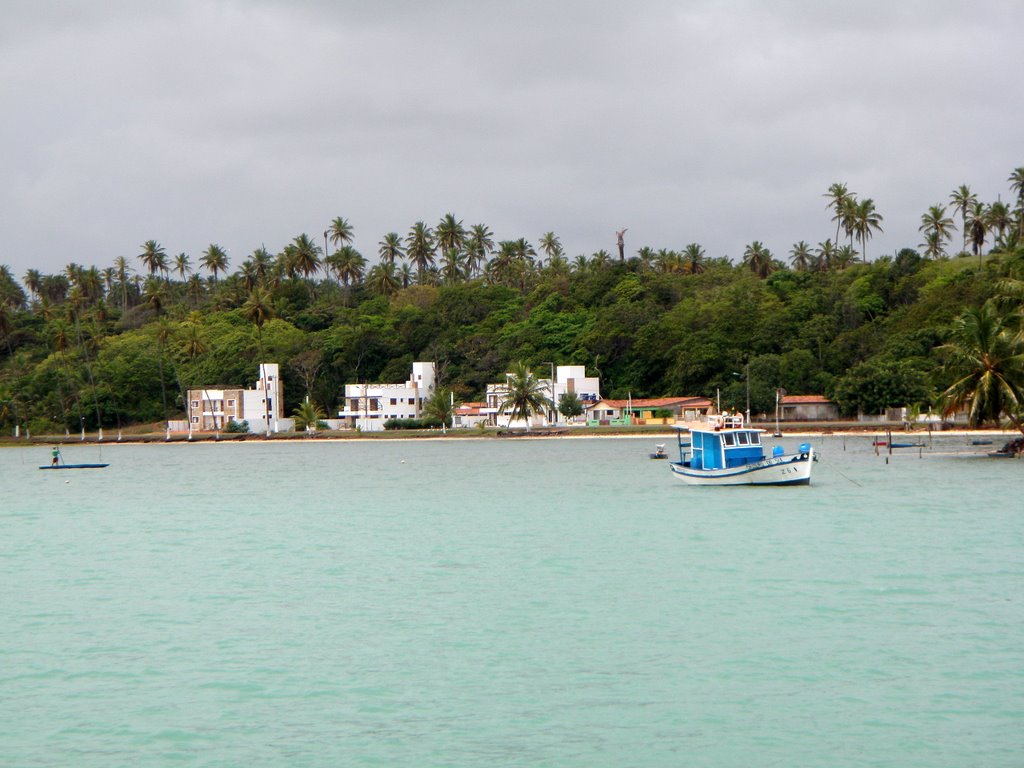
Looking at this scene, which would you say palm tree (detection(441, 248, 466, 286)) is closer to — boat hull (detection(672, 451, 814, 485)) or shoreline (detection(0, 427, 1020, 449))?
shoreline (detection(0, 427, 1020, 449))

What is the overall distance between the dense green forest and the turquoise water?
61199mm

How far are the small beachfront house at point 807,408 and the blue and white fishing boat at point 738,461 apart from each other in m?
57.7

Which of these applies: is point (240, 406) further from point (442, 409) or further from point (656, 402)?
point (656, 402)

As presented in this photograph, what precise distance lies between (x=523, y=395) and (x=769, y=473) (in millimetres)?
64991

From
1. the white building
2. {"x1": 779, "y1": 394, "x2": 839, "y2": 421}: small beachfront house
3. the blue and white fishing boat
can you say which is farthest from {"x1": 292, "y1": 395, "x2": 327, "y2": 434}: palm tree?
the blue and white fishing boat

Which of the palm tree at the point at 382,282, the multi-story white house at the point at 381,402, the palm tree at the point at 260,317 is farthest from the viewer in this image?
the palm tree at the point at 382,282

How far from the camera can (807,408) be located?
111625 millimetres

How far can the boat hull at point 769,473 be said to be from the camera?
52406mm

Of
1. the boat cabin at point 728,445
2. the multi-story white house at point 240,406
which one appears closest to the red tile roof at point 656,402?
the multi-story white house at point 240,406

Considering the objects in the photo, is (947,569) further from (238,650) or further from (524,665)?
(238,650)

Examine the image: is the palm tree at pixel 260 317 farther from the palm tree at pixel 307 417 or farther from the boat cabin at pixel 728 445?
the boat cabin at pixel 728 445

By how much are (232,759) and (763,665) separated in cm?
891

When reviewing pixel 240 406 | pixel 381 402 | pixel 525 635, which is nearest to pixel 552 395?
pixel 381 402

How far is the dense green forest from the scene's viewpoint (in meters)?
114
